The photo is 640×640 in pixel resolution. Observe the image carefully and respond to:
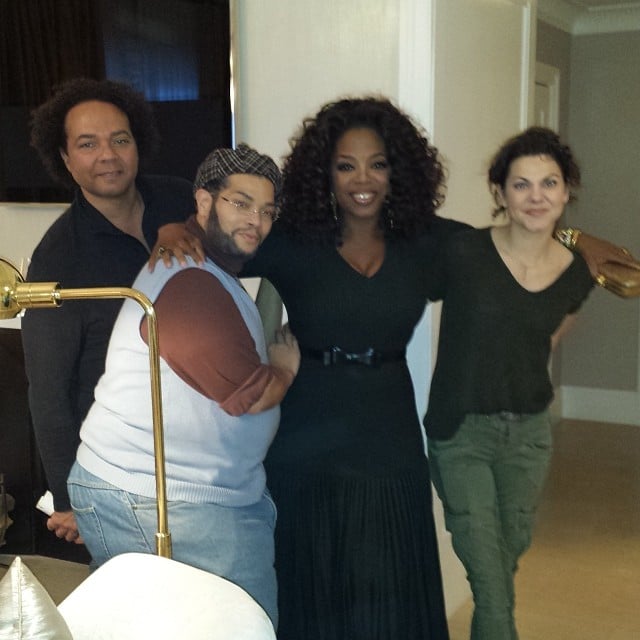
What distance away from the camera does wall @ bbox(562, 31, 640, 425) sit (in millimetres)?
4117

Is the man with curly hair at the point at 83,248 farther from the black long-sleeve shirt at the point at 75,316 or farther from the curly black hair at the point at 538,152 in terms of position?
the curly black hair at the point at 538,152

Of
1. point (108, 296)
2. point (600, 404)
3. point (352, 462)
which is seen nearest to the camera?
point (108, 296)

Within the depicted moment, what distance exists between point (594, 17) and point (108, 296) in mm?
3549

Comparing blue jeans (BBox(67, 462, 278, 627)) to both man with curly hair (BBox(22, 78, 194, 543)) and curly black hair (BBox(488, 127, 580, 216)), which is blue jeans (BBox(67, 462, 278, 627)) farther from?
curly black hair (BBox(488, 127, 580, 216))

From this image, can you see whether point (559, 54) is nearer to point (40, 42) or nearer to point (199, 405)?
point (40, 42)

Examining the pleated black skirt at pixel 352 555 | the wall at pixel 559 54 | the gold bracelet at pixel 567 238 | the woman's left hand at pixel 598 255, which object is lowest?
the pleated black skirt at pixel 352 555

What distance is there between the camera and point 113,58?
1983 millimetres

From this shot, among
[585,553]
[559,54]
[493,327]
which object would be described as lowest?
[585,553]

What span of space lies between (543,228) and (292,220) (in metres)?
0.44

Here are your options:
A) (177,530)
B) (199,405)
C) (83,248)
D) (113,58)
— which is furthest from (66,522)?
(113,58)

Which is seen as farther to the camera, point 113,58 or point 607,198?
point 607,198

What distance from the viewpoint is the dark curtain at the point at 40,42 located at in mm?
2027

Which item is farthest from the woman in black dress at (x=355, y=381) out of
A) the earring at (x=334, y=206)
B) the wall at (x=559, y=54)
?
the wall at (x=559, y=54)

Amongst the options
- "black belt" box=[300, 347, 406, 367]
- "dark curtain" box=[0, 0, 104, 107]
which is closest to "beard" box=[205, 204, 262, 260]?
"black belt" box=[300, 347, 406, 367]
